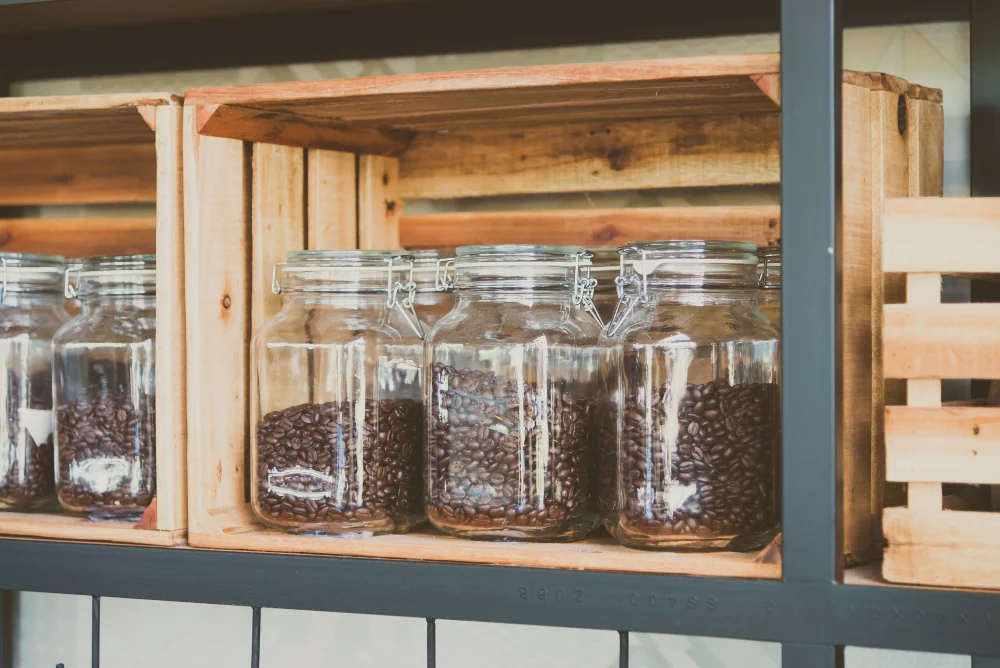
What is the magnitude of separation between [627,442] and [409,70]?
0.76m

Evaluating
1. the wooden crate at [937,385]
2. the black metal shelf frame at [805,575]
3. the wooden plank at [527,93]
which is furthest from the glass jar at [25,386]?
the wooden crate at [937,385]

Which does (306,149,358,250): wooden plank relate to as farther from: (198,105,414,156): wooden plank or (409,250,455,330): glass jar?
(409,250,455,330): glass jar

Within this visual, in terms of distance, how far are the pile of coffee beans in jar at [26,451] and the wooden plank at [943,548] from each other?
948mm

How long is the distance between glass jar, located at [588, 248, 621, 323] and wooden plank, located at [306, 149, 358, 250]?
0.33 metres

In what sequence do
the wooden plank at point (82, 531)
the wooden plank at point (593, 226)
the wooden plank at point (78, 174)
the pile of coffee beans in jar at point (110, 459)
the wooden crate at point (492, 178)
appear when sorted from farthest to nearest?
the wooden plank at point (78, 174), the wooden plank at point (593, 226), the pile of coffee beans in jar at point (110, 459), the wooden plank at point (82, 531), the wooden crate at point (492, 178)

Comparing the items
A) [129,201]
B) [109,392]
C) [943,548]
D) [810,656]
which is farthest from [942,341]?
[129,201]

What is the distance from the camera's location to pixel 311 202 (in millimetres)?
1319

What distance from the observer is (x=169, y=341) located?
1127 millimetres

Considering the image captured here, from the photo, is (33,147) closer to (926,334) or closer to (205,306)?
(205,306)

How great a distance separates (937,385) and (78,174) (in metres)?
1.29

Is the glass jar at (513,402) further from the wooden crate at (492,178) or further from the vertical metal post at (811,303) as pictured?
the vertical metal post at (811,303)

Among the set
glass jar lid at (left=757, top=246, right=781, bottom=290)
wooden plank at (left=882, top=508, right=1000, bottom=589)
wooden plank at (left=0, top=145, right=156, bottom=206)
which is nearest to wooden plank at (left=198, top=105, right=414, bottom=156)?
wooden plank at (left=0, top=145, right=156, bottom=206)

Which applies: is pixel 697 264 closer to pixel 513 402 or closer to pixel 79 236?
pixel 513 402

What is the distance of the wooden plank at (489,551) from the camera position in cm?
95
